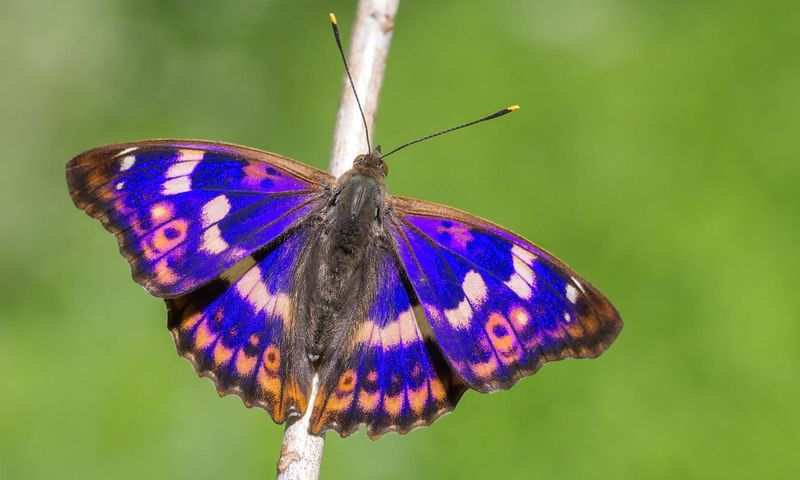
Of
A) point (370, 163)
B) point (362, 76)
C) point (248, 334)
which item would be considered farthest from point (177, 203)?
point (362, 76)

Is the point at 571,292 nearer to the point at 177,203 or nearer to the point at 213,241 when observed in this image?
the point at 213,241

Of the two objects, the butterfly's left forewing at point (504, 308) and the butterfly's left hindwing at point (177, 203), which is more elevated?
the butterfly's left hindwing at point (177, 203)

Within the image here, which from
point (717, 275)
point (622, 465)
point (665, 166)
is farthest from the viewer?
point (665, 166)

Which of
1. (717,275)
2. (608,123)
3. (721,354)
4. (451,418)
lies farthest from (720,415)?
(608,123)

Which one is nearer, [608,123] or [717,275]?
[717,275]

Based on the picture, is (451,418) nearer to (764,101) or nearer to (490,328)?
(490,328)

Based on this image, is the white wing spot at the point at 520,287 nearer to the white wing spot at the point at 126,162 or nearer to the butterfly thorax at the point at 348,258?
the butterfly thorax at the point at 348,258

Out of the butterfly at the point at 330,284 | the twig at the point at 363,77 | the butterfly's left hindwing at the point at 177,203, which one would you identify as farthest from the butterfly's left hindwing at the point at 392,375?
the twig at the point at 363,77

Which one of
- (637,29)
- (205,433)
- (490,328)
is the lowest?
(490,328)
